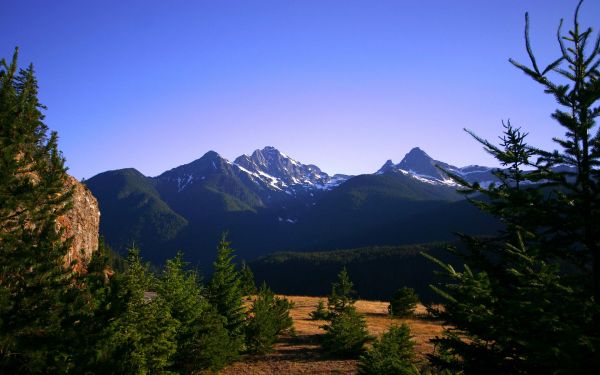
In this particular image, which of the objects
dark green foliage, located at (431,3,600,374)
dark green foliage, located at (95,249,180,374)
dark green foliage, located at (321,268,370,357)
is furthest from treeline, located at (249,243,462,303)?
dark green foliage, located at (431,3,600,374)

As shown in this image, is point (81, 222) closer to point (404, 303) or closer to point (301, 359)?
point (301, 359)

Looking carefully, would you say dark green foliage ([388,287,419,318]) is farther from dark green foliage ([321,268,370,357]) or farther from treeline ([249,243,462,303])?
treeline ([249,243,462,303])

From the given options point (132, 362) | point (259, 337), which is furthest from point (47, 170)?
point (259, 337)

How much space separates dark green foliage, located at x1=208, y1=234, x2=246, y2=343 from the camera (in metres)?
27.3

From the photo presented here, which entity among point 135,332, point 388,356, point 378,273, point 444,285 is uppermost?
point 444,285

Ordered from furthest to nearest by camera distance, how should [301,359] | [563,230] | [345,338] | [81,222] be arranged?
1. [81,222]
2. [345,338]
3. [301,359]
4. [563,230]

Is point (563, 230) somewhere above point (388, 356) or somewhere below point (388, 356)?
above

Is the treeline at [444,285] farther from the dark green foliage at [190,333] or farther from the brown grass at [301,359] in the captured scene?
→ the brown grass at [301,359]

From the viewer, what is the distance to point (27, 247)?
37.1 ft

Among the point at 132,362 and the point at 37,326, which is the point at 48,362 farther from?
the point at 132,362

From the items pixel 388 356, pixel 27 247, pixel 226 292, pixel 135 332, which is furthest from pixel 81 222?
pixel 388 356

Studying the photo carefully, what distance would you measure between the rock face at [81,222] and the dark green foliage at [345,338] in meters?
20.6

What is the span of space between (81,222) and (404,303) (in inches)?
1600

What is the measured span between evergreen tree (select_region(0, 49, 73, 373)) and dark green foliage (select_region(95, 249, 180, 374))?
1.72 metres
